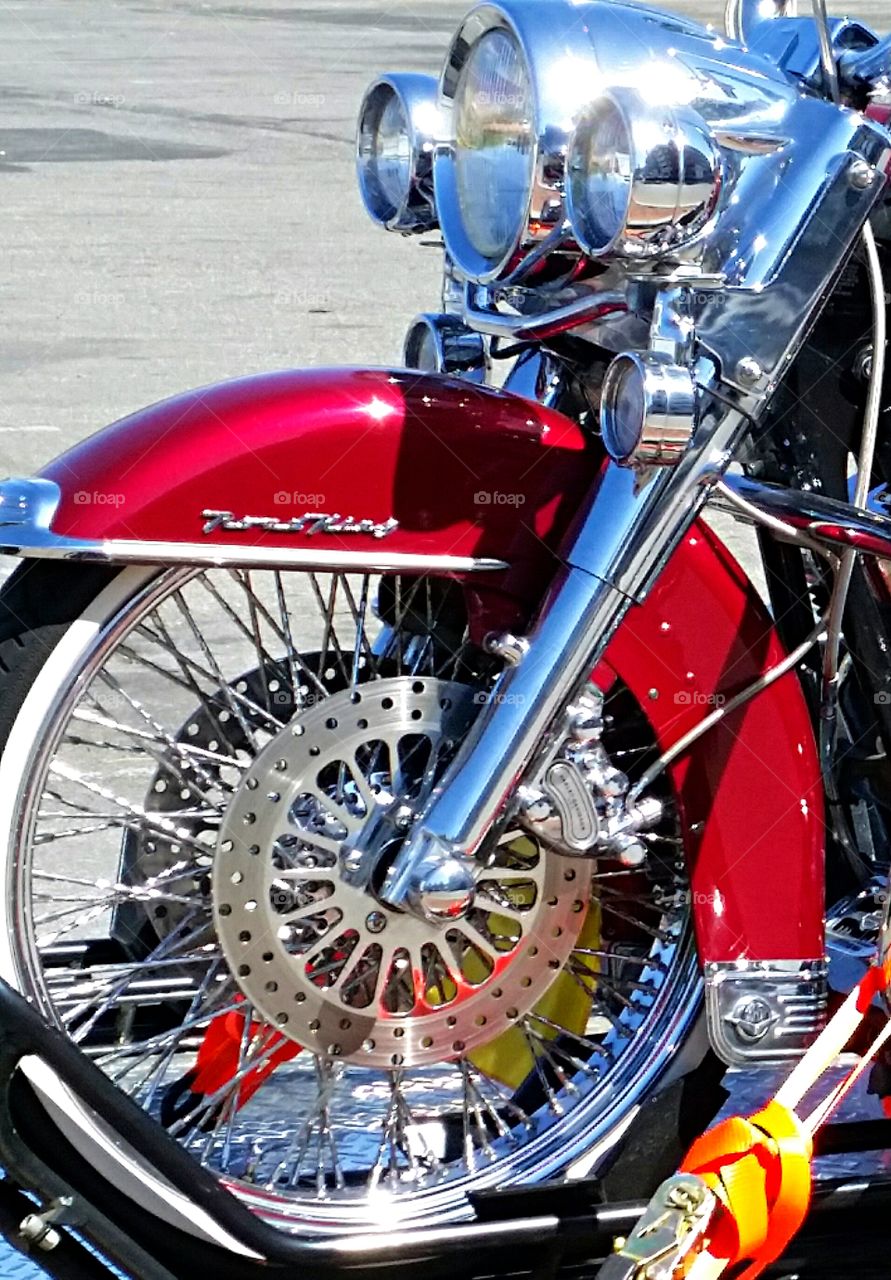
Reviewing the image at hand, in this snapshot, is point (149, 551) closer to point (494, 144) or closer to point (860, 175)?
point (494, 144)

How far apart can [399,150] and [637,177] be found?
0.54 metres

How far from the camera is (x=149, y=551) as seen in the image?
2.25 metres

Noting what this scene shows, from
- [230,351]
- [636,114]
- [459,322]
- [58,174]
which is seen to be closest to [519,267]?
[636,114]

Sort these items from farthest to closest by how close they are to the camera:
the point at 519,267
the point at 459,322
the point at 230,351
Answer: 1. the point at 230,351
2. the point at 459,322
3. the point at 519,267

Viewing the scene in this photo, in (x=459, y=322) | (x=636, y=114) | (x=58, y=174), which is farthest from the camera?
(x=58, y=174)

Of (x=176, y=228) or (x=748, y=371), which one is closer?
(x=748, y=371)

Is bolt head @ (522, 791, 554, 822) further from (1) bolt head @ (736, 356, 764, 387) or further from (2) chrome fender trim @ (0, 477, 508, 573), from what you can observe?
(1) bolt head @ (736, 356, 764, 387)

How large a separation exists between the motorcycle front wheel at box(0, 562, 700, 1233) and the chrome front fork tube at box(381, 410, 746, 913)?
9 cm

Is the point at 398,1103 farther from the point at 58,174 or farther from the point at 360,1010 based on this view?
the point at 58,174

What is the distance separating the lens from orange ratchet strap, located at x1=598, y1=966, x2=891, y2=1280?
210cm

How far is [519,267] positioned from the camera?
2291mm

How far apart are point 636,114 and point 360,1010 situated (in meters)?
1.03

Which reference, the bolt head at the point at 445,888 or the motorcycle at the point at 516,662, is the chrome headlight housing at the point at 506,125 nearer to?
the motorcycle at the point at 516,662

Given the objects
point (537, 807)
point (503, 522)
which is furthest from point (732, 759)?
point (503, 522)
